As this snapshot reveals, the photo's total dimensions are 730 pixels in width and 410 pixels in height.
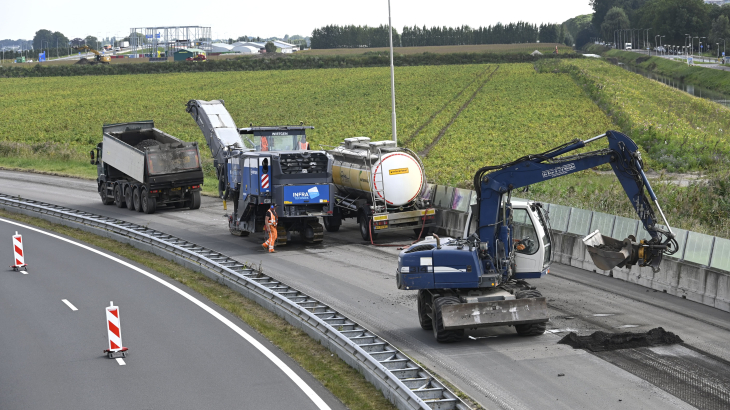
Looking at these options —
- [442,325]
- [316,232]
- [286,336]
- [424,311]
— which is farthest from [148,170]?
[442,325]

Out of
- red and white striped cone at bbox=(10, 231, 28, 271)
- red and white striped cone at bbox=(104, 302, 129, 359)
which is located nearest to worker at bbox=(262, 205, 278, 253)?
red and white striped cone at bbox=(10, 231, 28, 271)

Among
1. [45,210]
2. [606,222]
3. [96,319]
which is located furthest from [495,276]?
[45,210]

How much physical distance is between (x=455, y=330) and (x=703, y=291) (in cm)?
643

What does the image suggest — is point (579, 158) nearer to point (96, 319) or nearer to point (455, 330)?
point (455, 330)

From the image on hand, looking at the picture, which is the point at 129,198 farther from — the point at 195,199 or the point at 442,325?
the point at 442,325

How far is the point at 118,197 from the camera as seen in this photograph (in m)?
35.5

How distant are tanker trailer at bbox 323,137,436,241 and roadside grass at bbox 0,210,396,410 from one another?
668 cm

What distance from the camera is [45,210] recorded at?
3241cm

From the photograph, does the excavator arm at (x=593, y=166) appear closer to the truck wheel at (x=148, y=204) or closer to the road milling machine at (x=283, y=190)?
the road milling machine at (x=283, y=190)

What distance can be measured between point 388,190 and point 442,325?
1155cm

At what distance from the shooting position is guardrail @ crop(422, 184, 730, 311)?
17.2 m

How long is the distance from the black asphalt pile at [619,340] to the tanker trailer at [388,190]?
1156cm

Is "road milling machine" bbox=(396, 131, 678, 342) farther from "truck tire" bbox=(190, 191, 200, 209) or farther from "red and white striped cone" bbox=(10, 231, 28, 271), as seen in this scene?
"truck tire" bbox=(190, 191, 200, 209)

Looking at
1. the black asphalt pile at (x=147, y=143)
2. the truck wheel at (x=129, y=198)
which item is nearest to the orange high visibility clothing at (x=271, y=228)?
the truck wheel at (x=129, y=198)
